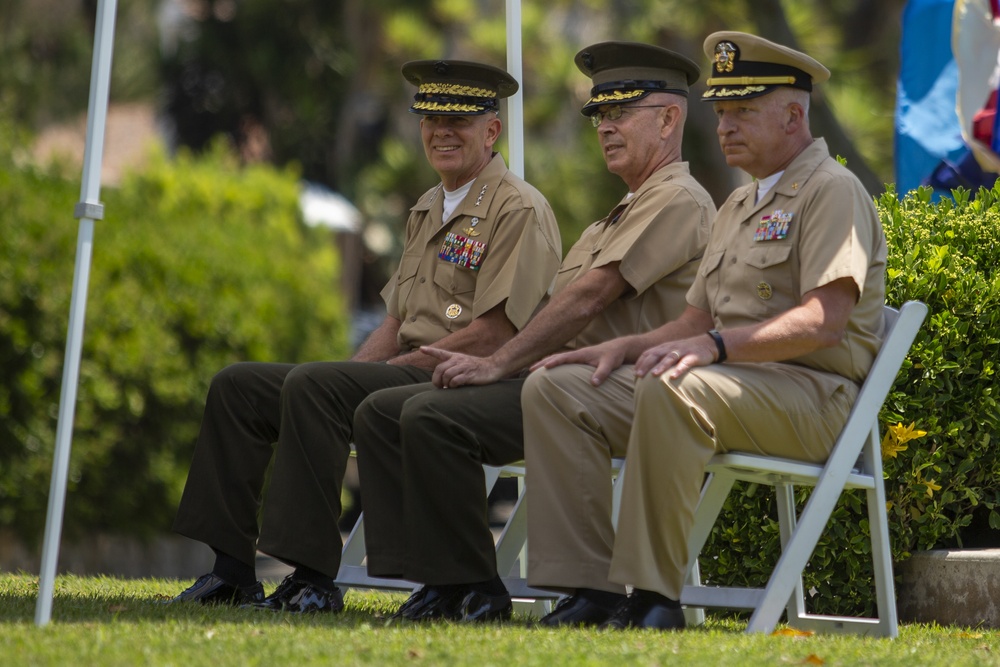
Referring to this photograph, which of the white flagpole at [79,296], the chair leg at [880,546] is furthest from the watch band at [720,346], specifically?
the white flagpole at [79,296]

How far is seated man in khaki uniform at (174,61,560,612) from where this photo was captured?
4941 millimetres

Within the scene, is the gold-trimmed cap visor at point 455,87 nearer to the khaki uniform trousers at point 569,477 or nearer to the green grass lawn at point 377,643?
the khaki uniform trousers at point 569,477

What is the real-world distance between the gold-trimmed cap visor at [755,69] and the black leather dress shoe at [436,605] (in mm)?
1728

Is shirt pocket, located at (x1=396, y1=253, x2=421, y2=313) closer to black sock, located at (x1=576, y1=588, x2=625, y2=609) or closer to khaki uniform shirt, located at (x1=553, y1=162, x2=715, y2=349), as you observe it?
khaki uniform shirt, located at (x1=553, y1=162, x2=715, y2=349)

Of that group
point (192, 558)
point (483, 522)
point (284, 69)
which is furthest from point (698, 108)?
point (284, 69)

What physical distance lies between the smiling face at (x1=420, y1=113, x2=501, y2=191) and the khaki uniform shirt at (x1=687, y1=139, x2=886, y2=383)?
107 centimetres

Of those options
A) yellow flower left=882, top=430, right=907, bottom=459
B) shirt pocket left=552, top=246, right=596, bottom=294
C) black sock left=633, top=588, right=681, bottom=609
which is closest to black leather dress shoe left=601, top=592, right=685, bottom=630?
black sock left=633, top=588, right=681, bottom=609

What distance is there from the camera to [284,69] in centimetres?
2820

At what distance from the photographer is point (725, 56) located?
4773 mm

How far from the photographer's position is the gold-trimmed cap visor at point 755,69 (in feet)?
15.4

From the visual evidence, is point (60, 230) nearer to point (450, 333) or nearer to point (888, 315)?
point (450, 333)

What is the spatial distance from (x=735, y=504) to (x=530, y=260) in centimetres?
134

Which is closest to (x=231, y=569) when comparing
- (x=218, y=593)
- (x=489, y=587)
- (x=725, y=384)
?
(x=218, y=593)

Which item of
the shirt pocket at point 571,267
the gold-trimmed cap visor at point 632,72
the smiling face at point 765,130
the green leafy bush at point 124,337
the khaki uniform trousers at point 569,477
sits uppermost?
the gold-trimmed cap visor at point 632,72
